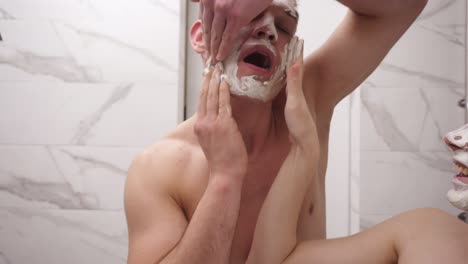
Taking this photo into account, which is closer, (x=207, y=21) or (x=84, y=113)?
(x=207, y=21)

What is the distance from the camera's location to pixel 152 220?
26.0 inches

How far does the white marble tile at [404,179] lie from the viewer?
1.28 metres

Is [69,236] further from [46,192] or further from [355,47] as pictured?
[355,47]

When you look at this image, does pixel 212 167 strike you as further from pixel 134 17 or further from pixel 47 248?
pixel 47 248

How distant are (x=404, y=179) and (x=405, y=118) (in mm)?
198

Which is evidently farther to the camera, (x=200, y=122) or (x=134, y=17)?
(x=134, y=17)

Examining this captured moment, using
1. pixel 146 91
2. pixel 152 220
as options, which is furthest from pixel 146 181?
pixel 146 91

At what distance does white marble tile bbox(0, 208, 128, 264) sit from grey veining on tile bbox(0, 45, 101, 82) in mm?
471

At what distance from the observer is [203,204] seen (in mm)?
591

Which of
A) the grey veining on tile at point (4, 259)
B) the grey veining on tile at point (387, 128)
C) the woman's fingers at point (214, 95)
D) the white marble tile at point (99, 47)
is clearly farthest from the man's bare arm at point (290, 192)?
the grey veining on tile at point (4, 259)

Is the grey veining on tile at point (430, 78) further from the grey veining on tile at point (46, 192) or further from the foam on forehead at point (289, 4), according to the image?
the grey veining on tile at point (46, 192)

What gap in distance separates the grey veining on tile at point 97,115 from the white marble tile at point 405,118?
81 cm

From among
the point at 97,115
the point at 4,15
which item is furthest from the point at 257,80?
the point at 4,15

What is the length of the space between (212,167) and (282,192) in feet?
0.37
